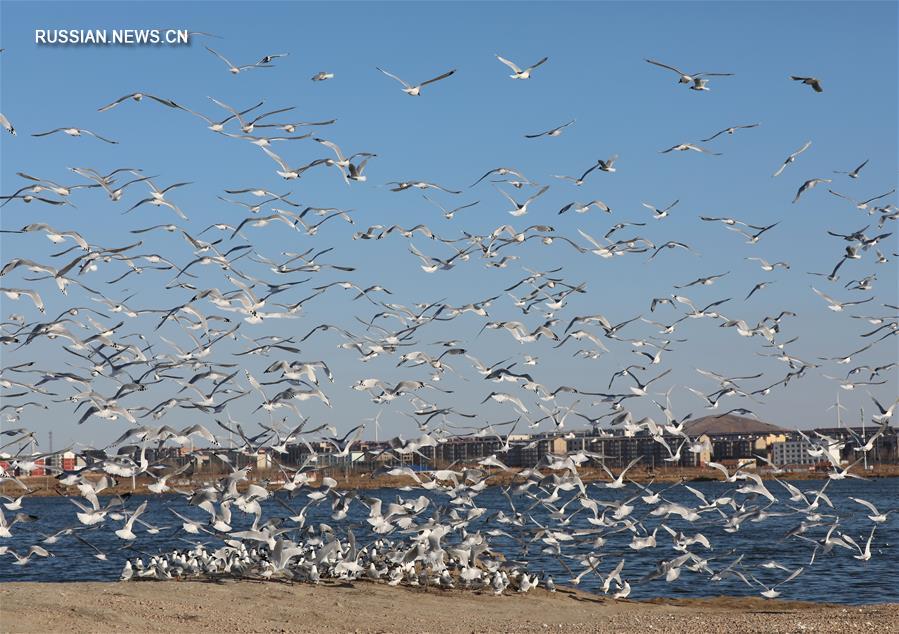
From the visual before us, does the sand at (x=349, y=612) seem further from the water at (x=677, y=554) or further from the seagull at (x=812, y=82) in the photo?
the seagull at (x=812, y=82)

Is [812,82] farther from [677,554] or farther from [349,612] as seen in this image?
[677,554]

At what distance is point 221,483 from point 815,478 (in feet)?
429

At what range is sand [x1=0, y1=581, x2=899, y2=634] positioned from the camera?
18.8 m

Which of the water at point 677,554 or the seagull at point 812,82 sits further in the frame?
the water at point 677,554

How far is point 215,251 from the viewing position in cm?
2319

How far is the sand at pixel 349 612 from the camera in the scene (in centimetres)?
1875

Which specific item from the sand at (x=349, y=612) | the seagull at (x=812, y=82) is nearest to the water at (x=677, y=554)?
the sand at (x=349, y=612)

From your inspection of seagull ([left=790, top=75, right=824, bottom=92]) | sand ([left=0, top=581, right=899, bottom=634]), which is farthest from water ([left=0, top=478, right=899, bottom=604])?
seagull ([left=790, top=75, right=824, bottom=92])

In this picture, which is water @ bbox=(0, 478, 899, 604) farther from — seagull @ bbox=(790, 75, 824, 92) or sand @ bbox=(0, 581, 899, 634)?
seagull @ bbox=(790, 75, 824, 92)

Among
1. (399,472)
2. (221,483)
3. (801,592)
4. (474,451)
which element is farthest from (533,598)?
(474,451)

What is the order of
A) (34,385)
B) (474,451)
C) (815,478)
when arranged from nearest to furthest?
(34,385) → (815,478) → (474,451)

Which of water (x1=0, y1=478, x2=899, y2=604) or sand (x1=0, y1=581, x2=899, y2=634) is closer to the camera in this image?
sand (x1=0, y1=581, x2=899, y2=634)

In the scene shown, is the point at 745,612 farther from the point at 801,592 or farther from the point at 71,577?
the point at 71,577

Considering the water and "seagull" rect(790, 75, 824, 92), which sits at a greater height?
"seagull" rect(790, 75, 824, 92)
